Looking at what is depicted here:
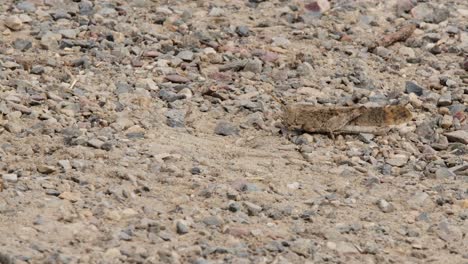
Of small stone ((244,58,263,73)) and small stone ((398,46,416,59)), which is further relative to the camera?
small stone ((398,46,416,59))

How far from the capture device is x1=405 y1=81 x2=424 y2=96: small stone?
6.69 metres

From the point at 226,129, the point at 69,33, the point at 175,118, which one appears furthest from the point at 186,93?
the point at 69,33

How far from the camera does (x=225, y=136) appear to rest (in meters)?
6.07

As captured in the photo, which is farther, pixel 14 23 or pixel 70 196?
pixel 14 23

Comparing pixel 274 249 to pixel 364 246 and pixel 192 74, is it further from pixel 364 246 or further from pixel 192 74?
pixel 192 74

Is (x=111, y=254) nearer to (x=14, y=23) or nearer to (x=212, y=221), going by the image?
(x=212, y=221)

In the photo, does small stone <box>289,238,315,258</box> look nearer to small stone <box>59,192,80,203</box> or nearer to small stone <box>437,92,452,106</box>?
small stone <box>59,192,80,203</box>

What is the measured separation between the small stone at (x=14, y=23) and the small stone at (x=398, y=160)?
262 cm

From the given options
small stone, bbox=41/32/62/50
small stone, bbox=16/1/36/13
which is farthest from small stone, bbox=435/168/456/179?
small stone, bbox=16/1/36/13

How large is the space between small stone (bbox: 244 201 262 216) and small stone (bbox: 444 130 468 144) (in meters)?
1.44

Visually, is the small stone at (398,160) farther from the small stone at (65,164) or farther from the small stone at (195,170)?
the small stone at (65,164)

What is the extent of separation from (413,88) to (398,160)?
923mm

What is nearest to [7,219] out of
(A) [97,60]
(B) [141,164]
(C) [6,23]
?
(B) [141,164]

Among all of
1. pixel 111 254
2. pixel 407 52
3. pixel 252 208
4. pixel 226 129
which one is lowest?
pixel 407 52
